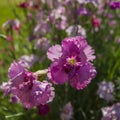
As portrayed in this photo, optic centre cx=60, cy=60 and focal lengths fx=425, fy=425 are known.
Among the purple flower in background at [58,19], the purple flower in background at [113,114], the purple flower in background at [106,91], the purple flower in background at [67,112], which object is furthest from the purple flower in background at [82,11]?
the purple flower in background at [113,114]

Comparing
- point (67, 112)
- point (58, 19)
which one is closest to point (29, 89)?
point (67, 112)

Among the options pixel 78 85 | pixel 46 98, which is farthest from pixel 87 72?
pixel 46 98

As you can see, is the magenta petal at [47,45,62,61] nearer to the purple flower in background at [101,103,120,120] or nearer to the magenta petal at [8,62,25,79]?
the magenta petal at [8,62,25,79]

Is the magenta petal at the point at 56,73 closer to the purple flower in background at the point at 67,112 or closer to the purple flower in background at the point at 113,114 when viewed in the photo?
the purple flower in background at the point at 113,114

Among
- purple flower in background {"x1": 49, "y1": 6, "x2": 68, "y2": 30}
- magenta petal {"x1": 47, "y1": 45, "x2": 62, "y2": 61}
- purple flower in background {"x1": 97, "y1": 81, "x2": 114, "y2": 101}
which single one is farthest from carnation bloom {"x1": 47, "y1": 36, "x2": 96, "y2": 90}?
purple flower in background {"x1": 49, "y1": 6, "x2": 68, "y2": 30}

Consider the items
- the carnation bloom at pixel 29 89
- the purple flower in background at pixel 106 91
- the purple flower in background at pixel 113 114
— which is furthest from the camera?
the purple flower in background at pixel 106 91

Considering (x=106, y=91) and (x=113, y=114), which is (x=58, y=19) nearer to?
(x=106, y=91)
